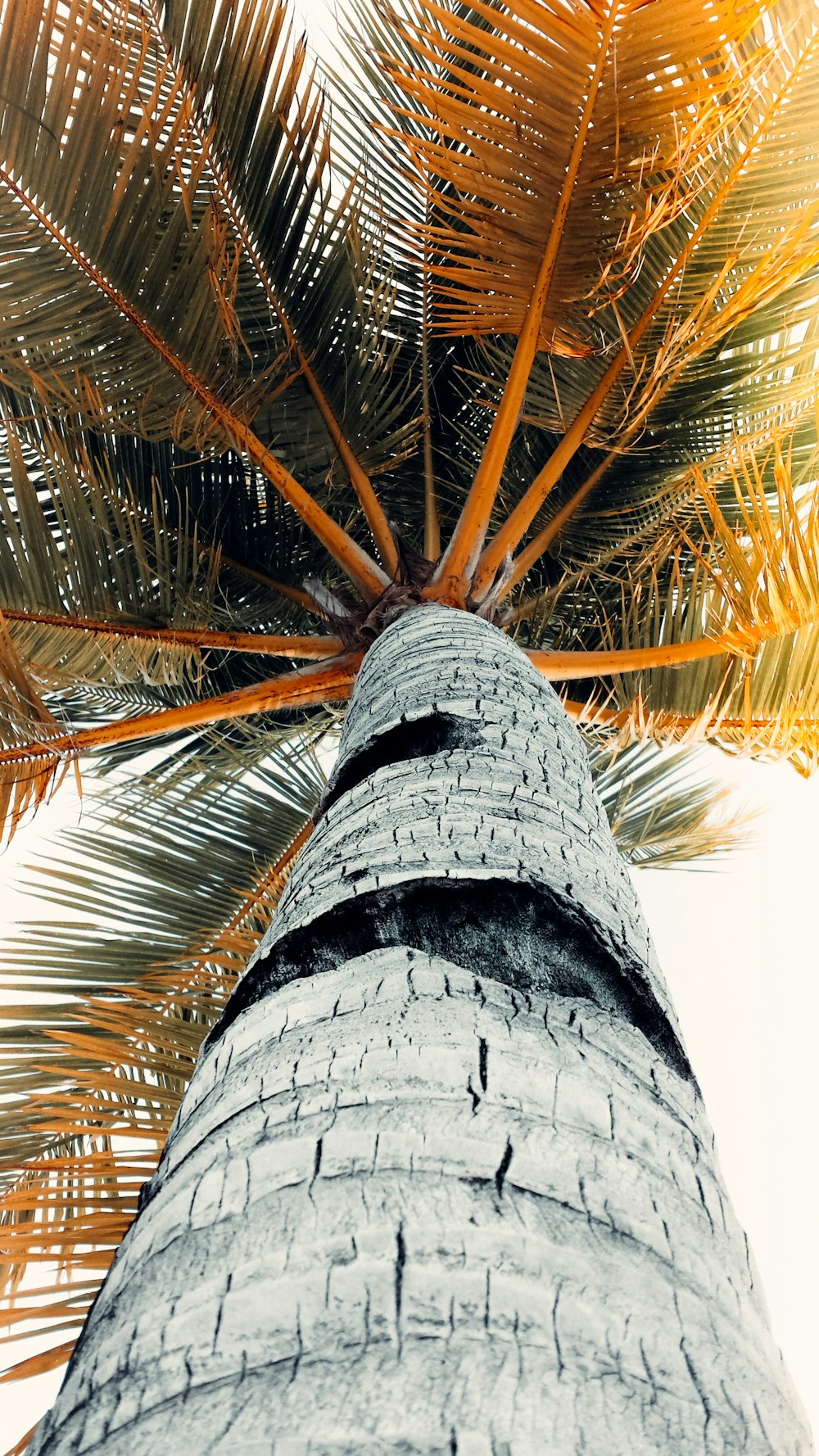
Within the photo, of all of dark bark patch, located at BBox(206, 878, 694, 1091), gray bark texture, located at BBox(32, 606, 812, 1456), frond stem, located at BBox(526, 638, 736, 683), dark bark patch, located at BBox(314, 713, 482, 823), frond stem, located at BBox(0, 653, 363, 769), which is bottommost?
gray bark texture, located at BBox(32, 606, 812, 1456)

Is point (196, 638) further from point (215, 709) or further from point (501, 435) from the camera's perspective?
point (501, 435)

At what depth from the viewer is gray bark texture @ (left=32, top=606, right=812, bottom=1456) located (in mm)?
465

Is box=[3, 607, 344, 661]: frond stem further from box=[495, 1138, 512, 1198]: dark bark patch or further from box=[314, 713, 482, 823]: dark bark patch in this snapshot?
box=[495, 1138, 512, 1198]: dark bark patch

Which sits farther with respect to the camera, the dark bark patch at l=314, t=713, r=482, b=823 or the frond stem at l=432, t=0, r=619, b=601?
the frond stem at l=432, t=0, r=619, b=601

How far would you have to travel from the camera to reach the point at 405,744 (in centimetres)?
153

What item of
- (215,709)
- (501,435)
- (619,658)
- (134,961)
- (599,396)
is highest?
(599,396)

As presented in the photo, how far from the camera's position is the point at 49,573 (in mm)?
2895

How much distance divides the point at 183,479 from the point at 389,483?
0.86 m

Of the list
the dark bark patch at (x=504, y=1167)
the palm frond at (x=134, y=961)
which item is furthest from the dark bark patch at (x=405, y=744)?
the dark bark patch at (x=504, y=1167)

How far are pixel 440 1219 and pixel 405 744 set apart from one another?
1.01m

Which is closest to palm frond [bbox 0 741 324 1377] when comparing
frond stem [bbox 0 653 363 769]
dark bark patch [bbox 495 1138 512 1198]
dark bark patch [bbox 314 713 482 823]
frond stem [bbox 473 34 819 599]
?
frond stem [bbox 0 653 363 769]

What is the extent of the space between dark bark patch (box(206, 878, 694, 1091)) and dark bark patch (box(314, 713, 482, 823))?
469 mm

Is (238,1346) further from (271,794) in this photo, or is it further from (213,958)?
(271,794)

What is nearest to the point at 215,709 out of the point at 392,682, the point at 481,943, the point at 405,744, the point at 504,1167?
the point at 392,682
